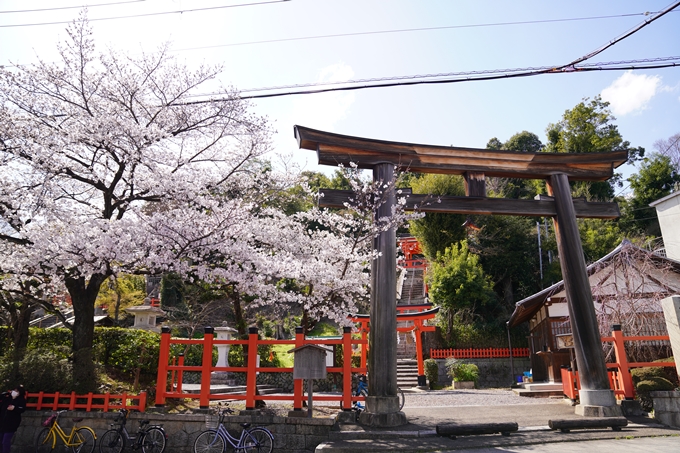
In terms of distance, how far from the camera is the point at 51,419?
775cm

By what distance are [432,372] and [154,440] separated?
1316cm

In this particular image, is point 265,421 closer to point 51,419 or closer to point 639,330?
point 51,419

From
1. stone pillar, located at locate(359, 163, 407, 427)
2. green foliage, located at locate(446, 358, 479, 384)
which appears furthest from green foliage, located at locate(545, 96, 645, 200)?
stone pillar, located at locate(359, 163, 407, 427)

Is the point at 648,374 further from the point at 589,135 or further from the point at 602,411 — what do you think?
the point at 589,135

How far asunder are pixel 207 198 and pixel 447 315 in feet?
51.2

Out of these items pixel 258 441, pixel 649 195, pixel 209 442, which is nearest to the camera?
pixel 258 441

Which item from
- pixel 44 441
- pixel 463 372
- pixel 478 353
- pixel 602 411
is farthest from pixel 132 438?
pixel 478 353

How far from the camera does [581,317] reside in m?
9.36

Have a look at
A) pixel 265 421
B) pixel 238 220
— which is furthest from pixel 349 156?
pixel 265 421

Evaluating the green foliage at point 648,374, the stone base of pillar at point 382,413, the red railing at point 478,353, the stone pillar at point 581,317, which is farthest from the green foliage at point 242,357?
the green foliage at point 648,374

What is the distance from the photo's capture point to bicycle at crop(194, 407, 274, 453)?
720cm

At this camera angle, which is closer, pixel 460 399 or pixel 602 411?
pixel 602 411

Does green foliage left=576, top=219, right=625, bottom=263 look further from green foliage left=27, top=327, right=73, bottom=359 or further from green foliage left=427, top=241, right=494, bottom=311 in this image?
green foliage left=27, top=327, right=73, bottom=359

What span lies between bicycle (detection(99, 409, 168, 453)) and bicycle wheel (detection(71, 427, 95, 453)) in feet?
1.07
